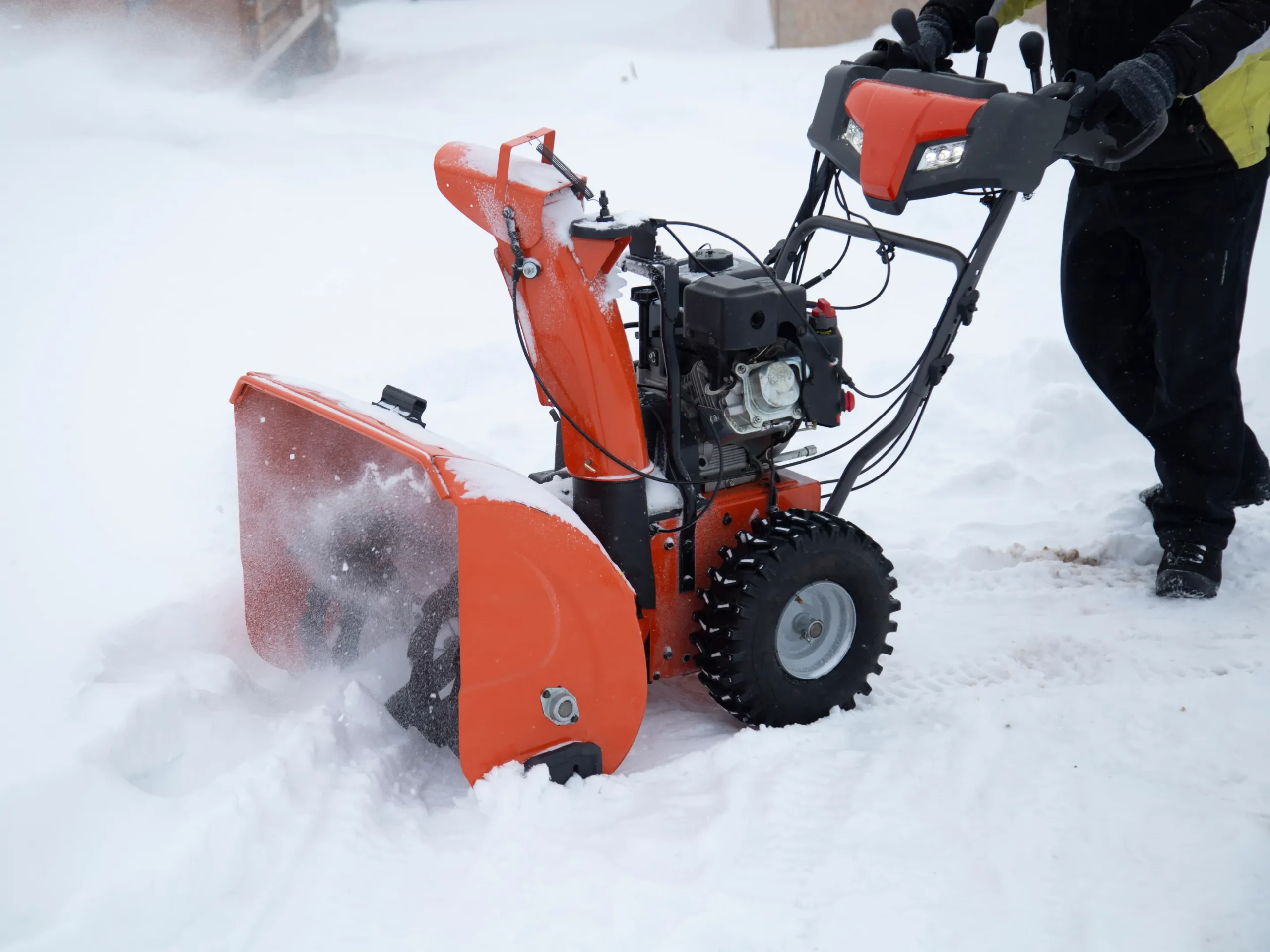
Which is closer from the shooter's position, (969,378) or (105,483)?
(105,483)

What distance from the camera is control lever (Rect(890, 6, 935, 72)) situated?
2.66m

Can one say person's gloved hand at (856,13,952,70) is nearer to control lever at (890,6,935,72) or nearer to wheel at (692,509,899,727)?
control lever at (890,6,935,72)

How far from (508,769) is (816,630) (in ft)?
2.50

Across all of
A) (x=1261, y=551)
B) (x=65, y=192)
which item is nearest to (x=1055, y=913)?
(x=1261, y=551)

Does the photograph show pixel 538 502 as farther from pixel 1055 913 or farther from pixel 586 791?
pixel 1055 913

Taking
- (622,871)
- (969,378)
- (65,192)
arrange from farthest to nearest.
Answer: (65,192) → (969,378) → (622,871)

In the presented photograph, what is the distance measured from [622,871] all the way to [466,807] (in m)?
0.34

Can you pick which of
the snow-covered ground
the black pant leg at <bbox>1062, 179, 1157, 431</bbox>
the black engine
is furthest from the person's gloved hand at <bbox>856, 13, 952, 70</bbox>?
the snow-covered ground

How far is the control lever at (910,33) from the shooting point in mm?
2659

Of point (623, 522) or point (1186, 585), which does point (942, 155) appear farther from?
point (1186, 585)

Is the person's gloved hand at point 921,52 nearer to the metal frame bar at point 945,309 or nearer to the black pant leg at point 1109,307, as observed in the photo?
the metal frame bar at point 945,309

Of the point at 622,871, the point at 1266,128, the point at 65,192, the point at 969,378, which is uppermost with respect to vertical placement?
the point at 1266,128

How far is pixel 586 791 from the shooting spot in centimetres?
221

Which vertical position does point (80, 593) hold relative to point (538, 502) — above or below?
below
